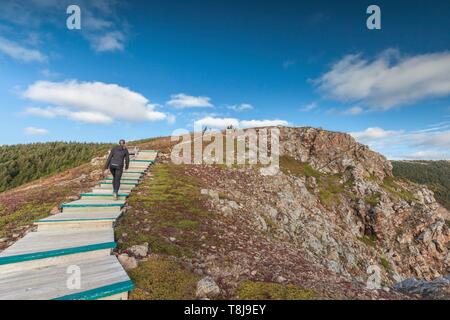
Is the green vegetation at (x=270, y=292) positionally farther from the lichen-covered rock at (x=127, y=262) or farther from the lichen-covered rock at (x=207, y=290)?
the lichen-covered rock at (x=127, y=262)

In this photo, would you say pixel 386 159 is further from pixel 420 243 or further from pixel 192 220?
pixel 192 220

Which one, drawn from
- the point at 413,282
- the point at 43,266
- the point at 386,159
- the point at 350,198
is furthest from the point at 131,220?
the point at 386,159

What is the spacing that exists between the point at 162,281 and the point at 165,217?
4721 mm

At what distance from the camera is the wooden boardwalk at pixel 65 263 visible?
4547mm

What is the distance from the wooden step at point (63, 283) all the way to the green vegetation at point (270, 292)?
2529 mm

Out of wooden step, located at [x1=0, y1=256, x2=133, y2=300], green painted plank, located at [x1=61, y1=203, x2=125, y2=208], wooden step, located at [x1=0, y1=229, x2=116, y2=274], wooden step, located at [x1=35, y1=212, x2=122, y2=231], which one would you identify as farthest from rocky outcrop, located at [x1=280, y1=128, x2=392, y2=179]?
wooden step, located at [x1=0, y1=256, x2=133, y2=300]

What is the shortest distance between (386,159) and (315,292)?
→ 44.2 m

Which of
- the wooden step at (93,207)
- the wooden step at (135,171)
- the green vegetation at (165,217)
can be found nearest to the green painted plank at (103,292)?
the green vegetation at (165,217)

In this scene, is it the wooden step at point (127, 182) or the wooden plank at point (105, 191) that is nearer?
the wooden plank at point (105, 191)

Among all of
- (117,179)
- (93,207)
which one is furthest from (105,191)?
(93,207)

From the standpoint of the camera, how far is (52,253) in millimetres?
5750

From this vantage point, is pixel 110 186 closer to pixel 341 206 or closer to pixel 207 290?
pixel 207 290

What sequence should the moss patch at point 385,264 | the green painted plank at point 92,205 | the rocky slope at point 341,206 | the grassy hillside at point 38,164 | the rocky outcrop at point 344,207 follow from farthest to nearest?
the grassy hillside at point 38,164 → the moss patch at point 385,264 → the rocky outcrop at point 344,207 → the rocky slope at point 341,206 → the green painted plank at point 92,205

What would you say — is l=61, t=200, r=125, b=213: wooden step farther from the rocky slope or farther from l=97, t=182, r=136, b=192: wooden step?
the rocky slope
